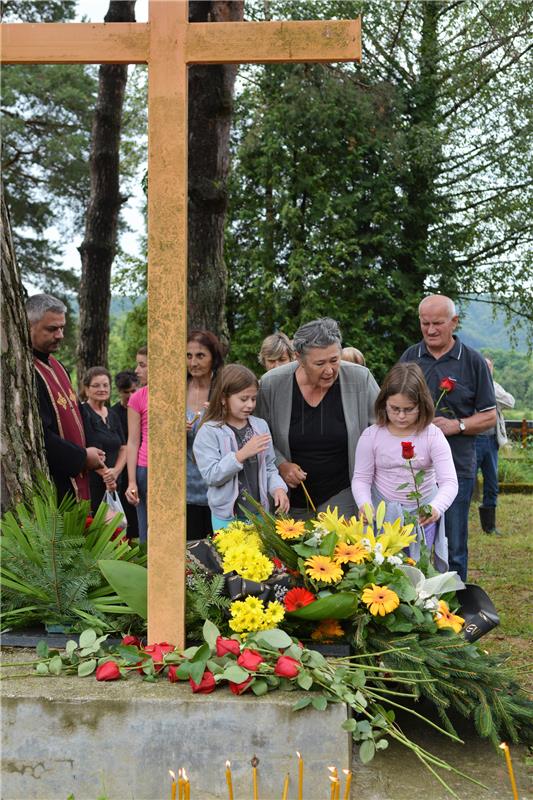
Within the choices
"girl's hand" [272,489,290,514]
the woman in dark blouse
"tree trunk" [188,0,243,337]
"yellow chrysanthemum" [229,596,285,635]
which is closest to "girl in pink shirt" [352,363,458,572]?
"girl's hand" [272,489,290,514]

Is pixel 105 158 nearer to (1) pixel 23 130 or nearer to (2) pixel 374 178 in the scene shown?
(2) pixel 374 178

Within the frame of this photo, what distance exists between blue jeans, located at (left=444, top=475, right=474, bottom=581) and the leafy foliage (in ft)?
7.38

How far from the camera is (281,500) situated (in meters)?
4.05

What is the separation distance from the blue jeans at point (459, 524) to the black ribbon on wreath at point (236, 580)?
2052 millimetres

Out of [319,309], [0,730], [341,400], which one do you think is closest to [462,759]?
[0,730]

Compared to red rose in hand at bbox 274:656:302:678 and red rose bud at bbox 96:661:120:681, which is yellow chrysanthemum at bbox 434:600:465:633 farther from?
red rose bud at bbox 96:661:120:681

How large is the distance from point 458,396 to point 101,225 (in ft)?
19.5

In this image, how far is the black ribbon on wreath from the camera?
10.3ft

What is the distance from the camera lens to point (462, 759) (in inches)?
122

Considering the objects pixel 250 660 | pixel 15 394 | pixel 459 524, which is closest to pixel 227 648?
pixel 250 660

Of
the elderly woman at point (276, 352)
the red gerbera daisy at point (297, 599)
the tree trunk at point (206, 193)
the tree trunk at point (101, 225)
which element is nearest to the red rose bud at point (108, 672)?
the red gerbera daisy at point (297, 599)

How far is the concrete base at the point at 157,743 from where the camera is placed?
2758 mm

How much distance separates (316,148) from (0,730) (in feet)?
52.0

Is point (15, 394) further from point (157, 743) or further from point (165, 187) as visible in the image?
point (157, 743)
